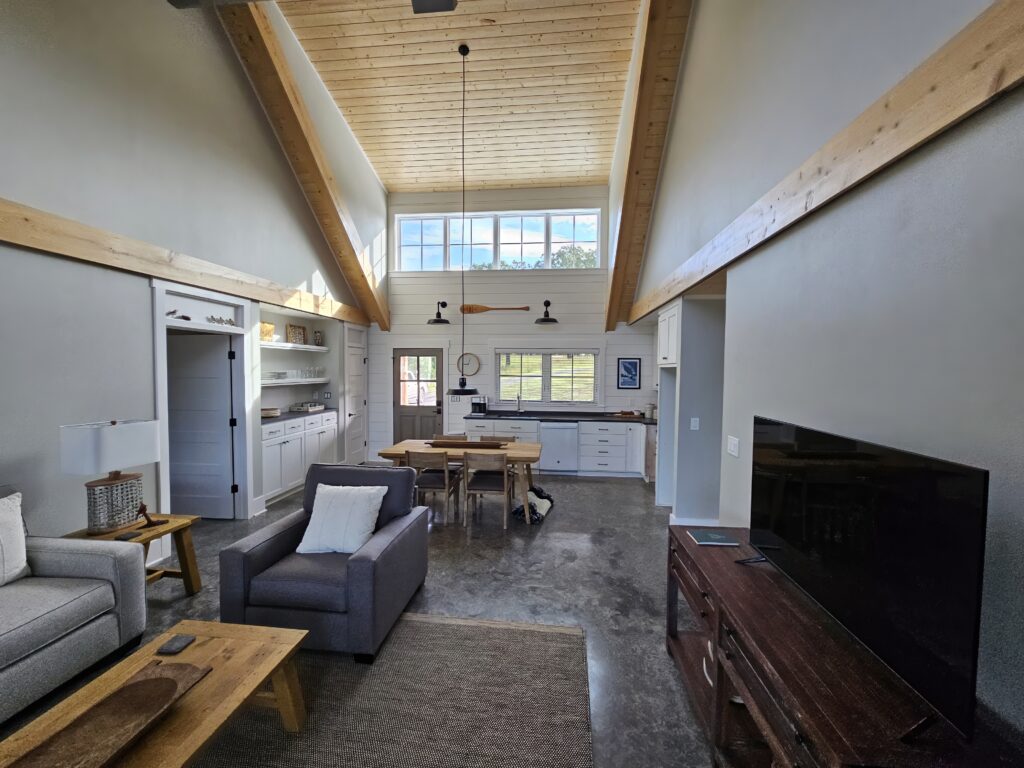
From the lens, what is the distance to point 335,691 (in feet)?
7.15

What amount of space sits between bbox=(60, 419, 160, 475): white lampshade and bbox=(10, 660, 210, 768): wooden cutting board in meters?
1.53

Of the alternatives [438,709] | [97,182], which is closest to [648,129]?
[97,182]

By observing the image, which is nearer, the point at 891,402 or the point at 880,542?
the point at 880,542

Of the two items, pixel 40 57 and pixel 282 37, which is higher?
pixel 282 37

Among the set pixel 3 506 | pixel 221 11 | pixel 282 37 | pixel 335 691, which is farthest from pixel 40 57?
pixel 335 691

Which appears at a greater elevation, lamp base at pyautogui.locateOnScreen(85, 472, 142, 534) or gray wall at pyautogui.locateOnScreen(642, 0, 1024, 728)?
gray wall at pyautogui.locateOnScreen(642, 0, 1024, 728)

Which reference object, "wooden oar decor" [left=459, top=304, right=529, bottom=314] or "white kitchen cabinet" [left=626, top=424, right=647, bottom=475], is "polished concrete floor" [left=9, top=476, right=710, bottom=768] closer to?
"white kitchen cabinet" [left=626, top=424, right=647, bottom=475]

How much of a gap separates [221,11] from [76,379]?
3.53 m

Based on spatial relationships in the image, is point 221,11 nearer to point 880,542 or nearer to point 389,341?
point 389,341

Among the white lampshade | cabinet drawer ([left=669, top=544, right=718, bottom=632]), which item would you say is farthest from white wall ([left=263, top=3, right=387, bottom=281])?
cabinet drawer ([left=669, top=544, right=718, bottom=632])

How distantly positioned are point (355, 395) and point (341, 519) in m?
4.76

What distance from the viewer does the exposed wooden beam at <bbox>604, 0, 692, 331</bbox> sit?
3.68 m

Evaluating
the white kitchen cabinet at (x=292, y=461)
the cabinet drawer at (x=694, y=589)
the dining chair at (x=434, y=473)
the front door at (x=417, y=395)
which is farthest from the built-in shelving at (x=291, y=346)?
the cabinet drawer at (x=694, y=589)

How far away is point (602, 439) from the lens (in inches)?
258
